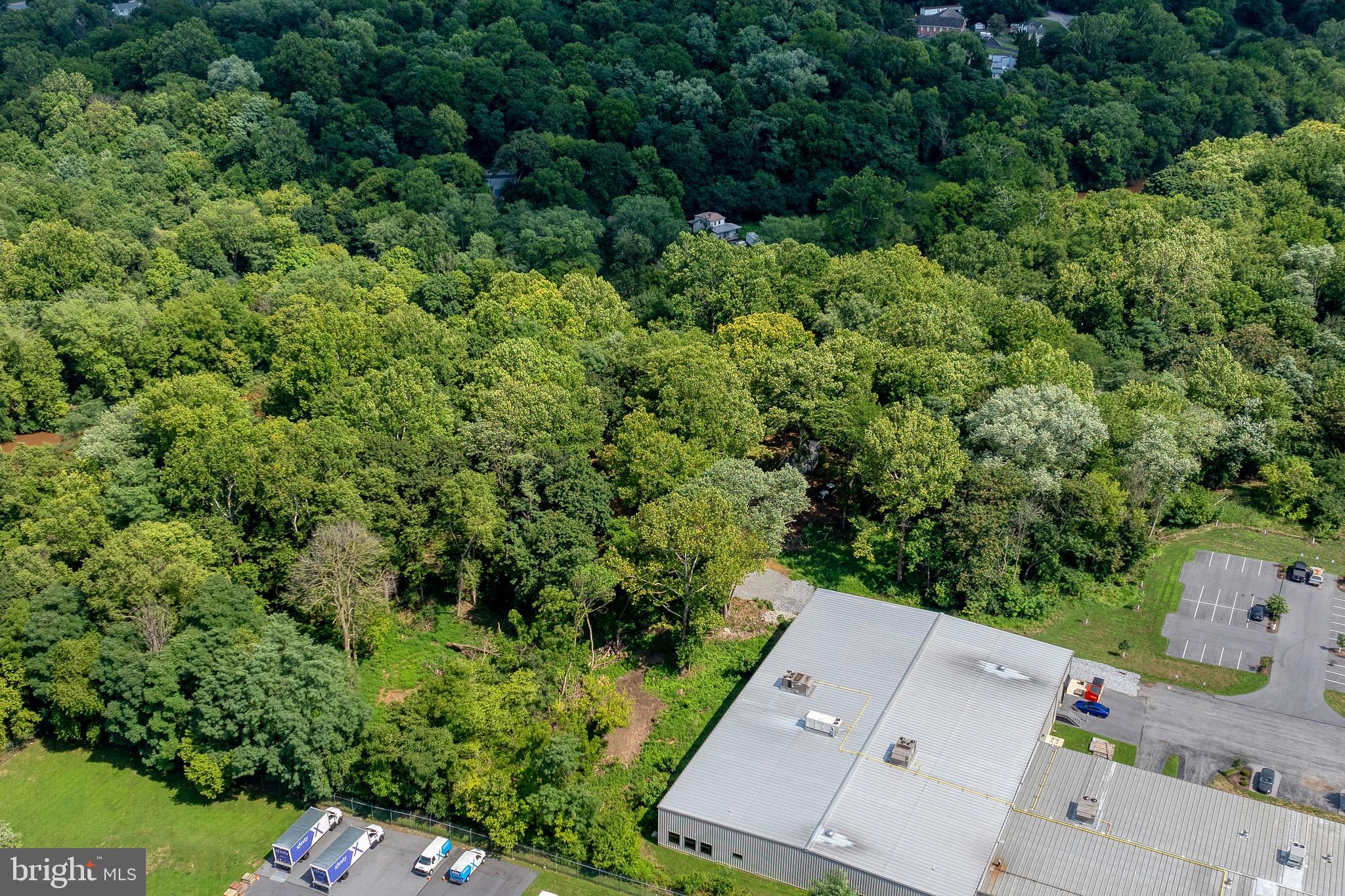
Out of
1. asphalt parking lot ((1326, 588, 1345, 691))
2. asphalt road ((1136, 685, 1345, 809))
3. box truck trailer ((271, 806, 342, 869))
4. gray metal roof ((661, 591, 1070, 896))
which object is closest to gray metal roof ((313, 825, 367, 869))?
→ box truck trailer ((271, 806, 342, 869))

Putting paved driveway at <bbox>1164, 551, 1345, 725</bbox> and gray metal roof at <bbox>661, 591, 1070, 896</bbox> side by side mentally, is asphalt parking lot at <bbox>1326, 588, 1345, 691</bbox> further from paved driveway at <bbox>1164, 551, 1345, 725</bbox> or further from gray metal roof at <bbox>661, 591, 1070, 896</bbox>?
gray metal roof at <bbox>661, 591, 1070, 896</bbox>

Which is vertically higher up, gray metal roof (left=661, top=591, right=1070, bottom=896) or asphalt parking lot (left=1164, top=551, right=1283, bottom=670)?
gray metal roof (left=661, top=591, right=1070, bottom=896)

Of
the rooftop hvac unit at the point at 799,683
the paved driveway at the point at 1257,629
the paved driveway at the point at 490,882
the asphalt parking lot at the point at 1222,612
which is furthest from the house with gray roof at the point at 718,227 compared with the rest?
the paved driveway at the point at 490,882

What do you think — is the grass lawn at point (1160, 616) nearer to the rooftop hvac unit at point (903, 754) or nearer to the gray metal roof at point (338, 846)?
the rooftop hvac unit at point (903, 754)

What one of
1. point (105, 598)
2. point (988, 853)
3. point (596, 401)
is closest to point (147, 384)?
point (105, 598)

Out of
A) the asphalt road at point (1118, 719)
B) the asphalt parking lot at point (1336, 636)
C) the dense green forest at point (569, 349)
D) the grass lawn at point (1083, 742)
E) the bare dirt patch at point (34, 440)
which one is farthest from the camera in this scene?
the bare dirt patch at point (34, 440)
